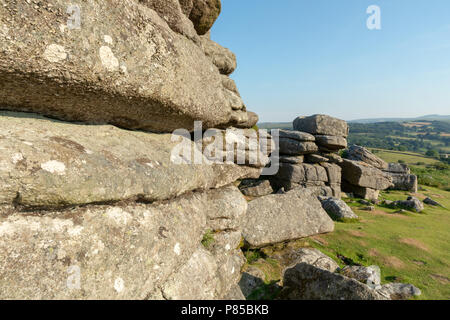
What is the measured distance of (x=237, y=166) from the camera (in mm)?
10828

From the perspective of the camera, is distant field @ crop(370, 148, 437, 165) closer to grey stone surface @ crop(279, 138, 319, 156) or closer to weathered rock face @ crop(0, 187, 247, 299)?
grey stone surface @ crop(279, 138, 319, 156)

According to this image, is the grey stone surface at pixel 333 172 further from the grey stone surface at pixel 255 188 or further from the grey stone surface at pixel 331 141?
the grey stone surface at pixel 255 188

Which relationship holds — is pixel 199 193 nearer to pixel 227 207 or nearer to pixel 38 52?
pixel 227 207

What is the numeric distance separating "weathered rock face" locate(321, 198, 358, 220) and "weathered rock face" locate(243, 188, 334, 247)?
7.17m

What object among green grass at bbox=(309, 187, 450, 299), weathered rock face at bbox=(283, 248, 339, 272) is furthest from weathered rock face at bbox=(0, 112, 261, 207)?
green grass at bbox=(309, 187, 450, 299)

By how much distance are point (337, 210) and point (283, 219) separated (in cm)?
1051

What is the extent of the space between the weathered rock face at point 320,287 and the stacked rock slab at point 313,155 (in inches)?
861

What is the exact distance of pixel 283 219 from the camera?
511 inches

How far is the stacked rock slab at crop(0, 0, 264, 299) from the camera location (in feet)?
12.1
